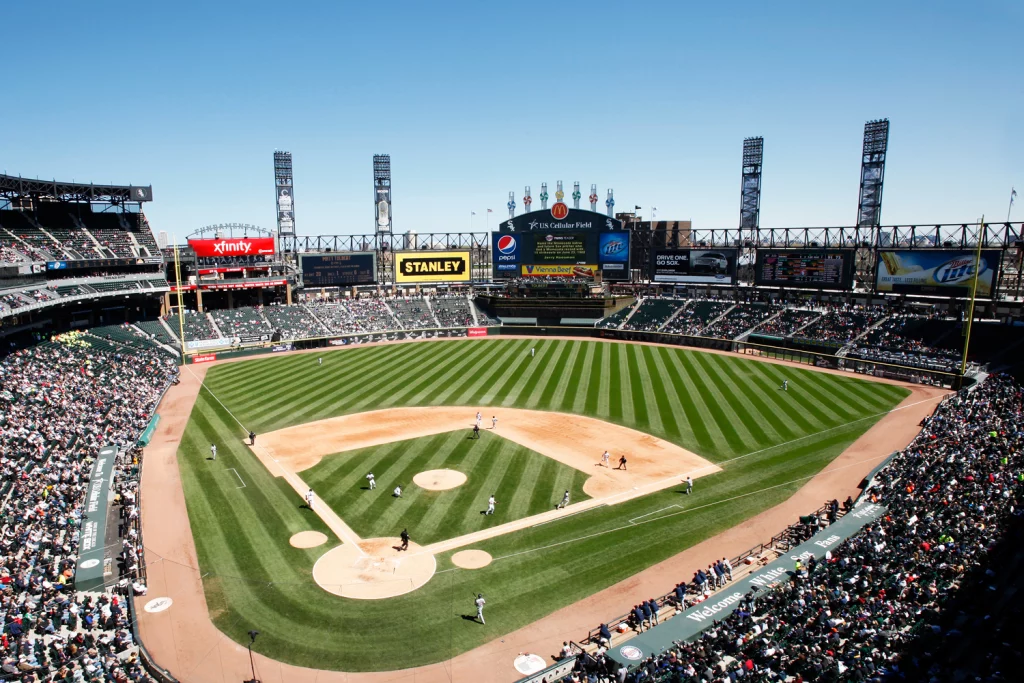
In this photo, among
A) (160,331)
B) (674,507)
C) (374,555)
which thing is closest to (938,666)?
(674,507)

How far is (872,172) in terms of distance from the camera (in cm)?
6712

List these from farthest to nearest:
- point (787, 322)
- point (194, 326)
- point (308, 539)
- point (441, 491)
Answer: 1. point (194, 326)
2. point (787, 322)
3. point (441, 491)
4. point (308, 539)

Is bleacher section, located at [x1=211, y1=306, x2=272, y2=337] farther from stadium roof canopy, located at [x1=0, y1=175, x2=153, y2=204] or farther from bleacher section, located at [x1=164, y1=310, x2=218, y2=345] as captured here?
stadium roof canopy, located at [x1=0, y1=175, x2=153, y2=204]

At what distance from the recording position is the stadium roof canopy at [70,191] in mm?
56000

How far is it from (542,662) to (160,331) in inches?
2228

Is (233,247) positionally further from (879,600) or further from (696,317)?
A: (879,600)

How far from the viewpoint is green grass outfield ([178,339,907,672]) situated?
1869 centimetres

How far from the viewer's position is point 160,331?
198 ft

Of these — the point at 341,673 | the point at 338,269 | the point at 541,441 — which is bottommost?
the point at 341,673

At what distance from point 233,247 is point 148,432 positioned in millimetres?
40314

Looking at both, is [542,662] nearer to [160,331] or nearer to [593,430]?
[593,430]

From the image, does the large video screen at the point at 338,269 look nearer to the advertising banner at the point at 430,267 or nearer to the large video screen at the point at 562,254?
the advertising banner at the point at 430,267

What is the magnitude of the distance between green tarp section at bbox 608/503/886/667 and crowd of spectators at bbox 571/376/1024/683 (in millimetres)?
304

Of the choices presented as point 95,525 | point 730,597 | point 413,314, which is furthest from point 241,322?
point 730,597
